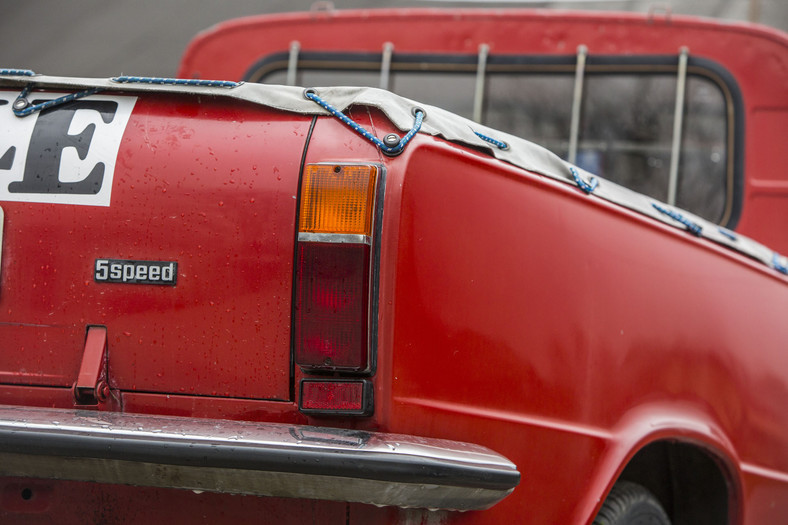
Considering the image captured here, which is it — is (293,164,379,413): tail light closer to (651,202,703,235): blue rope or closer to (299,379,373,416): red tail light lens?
(299,379,373,416): red tail light lens

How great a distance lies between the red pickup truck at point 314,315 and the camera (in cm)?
165

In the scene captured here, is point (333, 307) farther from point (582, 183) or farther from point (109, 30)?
point (109, 30)

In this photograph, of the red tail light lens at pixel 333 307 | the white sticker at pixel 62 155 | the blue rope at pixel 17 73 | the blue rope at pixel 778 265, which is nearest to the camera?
the red tail light lens at pixel 333 307

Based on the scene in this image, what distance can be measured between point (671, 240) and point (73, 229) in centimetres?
156

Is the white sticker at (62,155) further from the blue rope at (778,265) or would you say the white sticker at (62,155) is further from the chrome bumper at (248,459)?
the blue rope at (778,265)

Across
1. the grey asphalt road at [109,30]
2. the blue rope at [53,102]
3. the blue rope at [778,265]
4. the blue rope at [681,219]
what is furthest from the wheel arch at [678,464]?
the grey asphalt road at [109,30]

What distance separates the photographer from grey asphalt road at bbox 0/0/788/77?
30.2 ft

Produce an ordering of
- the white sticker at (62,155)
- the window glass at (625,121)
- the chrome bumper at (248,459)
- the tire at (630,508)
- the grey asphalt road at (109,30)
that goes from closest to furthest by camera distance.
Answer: the chrome bumper at (248,459) → the white sticker at (62,155) → the tire at (630,508) → the window glass at (625,121) → the grey asphalt road at (109,30)

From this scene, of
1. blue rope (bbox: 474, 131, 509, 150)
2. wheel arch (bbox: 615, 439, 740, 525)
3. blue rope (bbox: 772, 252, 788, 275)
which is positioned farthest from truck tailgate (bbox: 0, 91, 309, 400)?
blue rope (bbox: 772, 252, 788, 275)

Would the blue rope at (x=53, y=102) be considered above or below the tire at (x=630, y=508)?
above

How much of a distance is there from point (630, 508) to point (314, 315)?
44.3 inches

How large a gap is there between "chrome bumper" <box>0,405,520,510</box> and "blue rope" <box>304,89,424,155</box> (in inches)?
23.6

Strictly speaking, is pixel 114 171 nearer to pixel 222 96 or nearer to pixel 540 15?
pixel 222 96

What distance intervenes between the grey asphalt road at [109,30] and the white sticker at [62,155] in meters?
7.32
